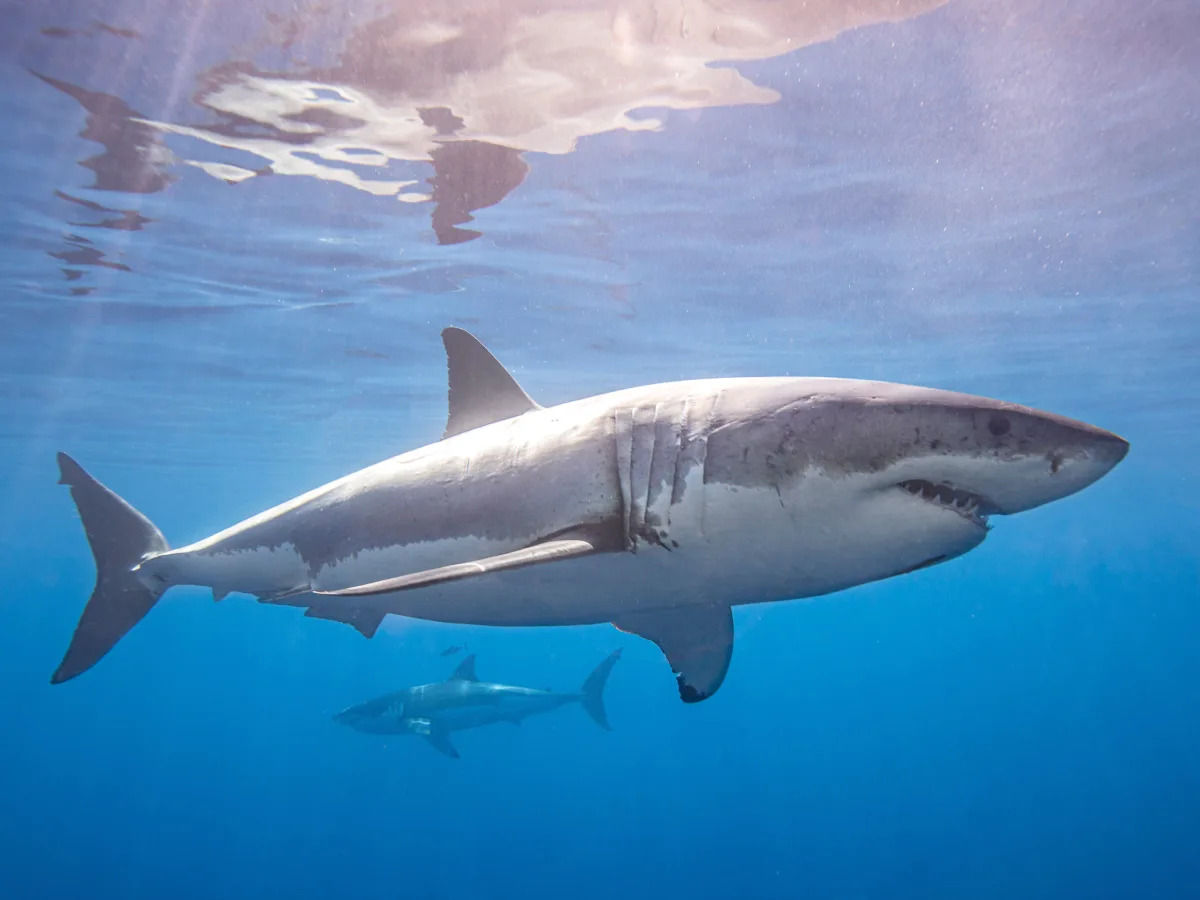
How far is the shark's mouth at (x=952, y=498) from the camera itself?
252 cm

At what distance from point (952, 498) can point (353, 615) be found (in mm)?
3918

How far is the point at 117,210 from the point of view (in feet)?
42.4

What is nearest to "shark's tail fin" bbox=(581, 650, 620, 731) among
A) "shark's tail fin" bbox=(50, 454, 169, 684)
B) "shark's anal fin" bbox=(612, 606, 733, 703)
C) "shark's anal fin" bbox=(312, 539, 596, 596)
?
"shark's tail fin" bbox=(50, 454, 169, 684)

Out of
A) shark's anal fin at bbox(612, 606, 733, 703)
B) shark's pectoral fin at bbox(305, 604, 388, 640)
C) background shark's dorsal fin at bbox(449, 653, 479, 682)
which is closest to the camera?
shark's anal fin at bbox(612, 606, 733, 703)

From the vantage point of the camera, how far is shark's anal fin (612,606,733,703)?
4.54 metres

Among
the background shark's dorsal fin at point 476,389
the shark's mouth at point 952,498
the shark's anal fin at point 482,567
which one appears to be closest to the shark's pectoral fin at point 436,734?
the background shark's dorsal fin at point 476,389

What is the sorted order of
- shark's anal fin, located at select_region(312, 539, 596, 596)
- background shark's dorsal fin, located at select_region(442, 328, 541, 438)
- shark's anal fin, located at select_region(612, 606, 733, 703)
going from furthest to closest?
background shark's dorsal fin, located at select_region(442, 328, 541, 438) → shark's anal fin, located at select_region(612, 606, 733, 703) → shark's anal fin, located at select_region(312, 539, 596, 596)

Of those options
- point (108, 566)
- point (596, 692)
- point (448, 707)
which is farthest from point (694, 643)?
point (596, 692)

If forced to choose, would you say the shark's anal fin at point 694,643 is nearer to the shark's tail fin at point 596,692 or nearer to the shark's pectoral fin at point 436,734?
the shark's pectoral fin at point 436,734

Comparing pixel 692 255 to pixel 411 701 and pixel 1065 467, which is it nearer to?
pixel 411 701

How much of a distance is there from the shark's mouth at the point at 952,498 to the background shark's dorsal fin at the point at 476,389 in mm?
2871

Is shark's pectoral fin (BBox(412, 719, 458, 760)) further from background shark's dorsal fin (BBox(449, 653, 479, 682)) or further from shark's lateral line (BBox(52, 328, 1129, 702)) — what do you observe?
shark's lateral line (BBox(52, 328, 1129, 702))

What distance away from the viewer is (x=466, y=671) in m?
17.4

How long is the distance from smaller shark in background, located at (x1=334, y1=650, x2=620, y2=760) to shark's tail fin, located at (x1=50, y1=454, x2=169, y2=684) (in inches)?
441
